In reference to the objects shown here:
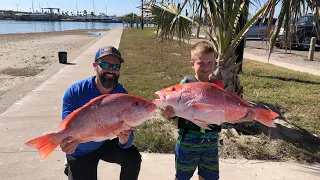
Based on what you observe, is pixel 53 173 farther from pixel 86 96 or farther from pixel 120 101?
pixel 120 101

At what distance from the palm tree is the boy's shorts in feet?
4.10

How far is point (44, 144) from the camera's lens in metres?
2.05

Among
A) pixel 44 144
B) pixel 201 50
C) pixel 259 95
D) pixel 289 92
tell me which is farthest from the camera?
pixel 289 92

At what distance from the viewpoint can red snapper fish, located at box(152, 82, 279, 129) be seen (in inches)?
84.0

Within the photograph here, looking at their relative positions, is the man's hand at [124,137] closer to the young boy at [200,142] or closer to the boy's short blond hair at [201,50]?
the young boy at [200,142]

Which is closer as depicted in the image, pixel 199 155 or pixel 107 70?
pixel 107 70

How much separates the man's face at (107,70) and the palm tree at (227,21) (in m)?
1.57

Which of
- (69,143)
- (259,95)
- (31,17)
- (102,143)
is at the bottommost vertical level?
(259,95)

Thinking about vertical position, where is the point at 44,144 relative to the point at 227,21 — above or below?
below

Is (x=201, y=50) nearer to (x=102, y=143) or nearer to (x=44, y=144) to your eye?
(x=102, y=143)

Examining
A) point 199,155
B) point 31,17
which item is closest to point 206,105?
point 199,155

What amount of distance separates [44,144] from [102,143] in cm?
93

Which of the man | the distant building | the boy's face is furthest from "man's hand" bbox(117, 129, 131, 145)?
the distant building

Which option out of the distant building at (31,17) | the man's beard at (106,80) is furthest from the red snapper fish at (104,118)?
the distant building at (31,17)
